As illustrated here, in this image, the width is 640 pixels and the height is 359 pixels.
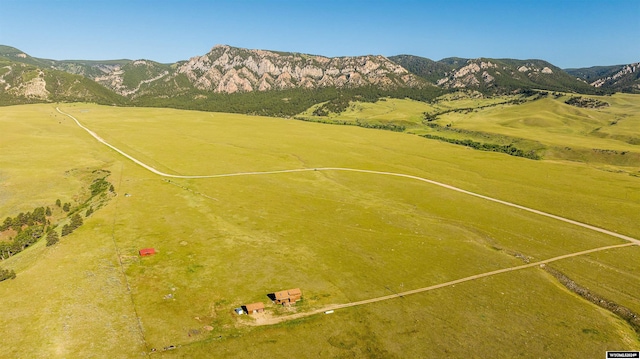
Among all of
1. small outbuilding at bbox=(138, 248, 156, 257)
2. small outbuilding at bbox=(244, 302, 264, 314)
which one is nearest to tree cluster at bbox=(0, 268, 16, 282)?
small outbuilding at bbox=(138, 248, 156, 257)

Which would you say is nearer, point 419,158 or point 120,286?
point 120,286

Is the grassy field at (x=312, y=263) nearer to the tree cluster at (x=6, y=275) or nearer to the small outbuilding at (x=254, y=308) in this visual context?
the tree cluster at (x=6, y=275)

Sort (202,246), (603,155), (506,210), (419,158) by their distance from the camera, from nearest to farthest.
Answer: (202,246) < (506,210) < (419,158) < (603,155)

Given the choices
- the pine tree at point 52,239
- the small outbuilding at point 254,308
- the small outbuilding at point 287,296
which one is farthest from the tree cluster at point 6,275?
the small outbuilding at point 287,296

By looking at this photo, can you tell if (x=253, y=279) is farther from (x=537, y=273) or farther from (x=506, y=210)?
(x=506, y=210)

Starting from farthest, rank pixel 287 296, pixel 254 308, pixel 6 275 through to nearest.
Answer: pixel 6 275
pixel 287 296
pixel 254 308

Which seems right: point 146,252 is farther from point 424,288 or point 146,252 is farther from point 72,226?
point 424,288

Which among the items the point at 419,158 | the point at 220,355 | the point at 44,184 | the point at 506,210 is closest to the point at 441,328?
the point at 220,355

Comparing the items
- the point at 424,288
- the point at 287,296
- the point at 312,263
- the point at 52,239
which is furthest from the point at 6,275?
the point at 424,288
